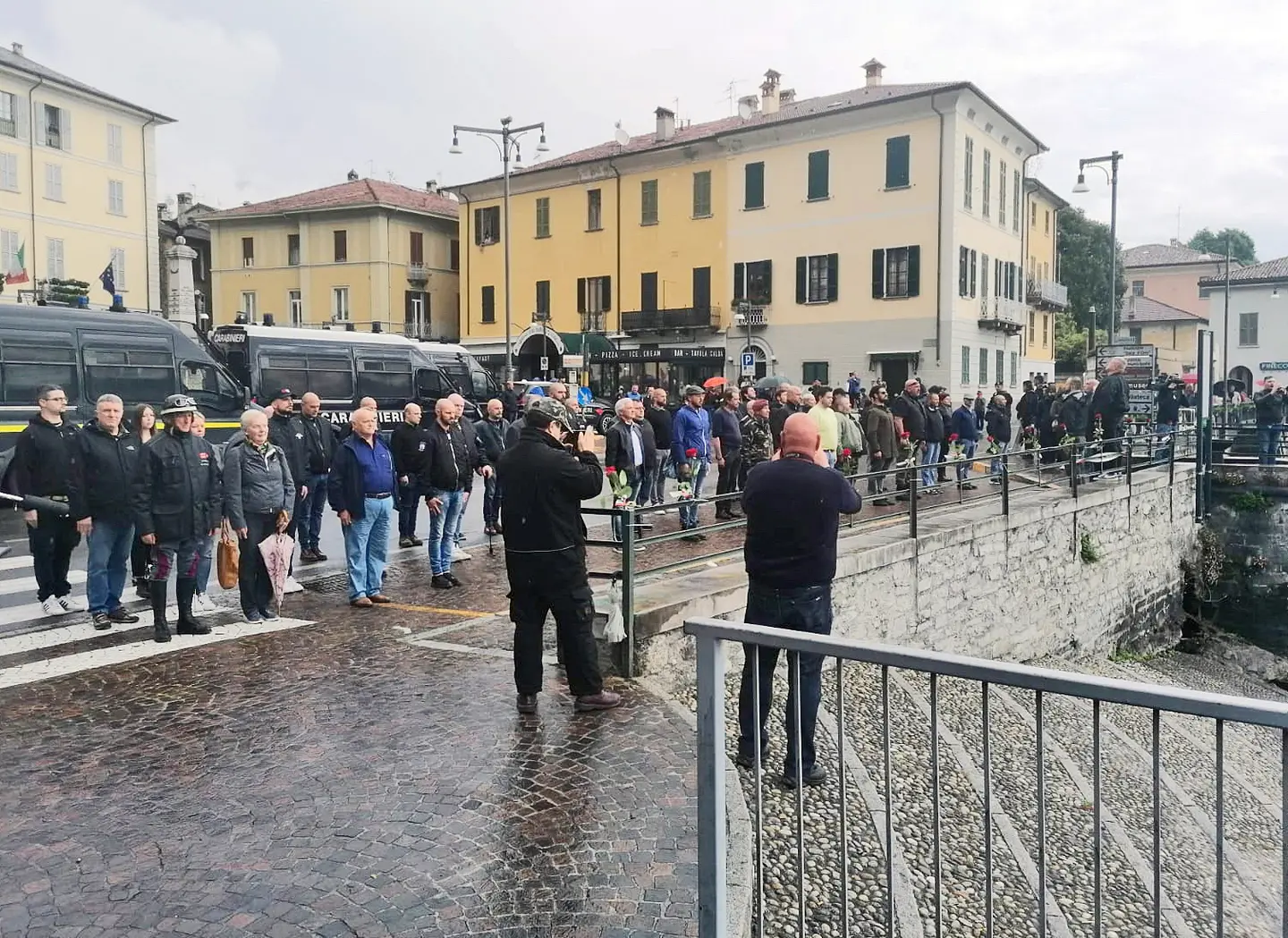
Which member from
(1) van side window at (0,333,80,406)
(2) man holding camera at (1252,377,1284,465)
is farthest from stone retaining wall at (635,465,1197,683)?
(1) van side window at (0,333,80,406)

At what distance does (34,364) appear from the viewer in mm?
15258

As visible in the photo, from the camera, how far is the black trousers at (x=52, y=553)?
332 inches

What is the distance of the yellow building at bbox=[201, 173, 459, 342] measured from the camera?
48.3 metres

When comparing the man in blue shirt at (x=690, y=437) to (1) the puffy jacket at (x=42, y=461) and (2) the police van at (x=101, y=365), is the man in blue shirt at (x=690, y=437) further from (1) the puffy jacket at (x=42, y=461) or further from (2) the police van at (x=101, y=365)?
(2) the police van at (x=101, y=365)

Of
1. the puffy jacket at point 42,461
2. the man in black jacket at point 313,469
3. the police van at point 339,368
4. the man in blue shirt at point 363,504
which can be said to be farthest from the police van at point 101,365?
the man in blue shirt at point 363,504

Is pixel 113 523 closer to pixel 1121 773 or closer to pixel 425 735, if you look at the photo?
pixel 425 735

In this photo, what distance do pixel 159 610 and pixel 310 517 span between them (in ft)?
11.8

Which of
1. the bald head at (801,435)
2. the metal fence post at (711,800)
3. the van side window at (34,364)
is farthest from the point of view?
the van side window at (34,364)

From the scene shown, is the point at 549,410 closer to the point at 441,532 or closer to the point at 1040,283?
the point at 441,532

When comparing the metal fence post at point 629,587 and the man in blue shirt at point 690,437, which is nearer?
the metal fence post at point 629,587

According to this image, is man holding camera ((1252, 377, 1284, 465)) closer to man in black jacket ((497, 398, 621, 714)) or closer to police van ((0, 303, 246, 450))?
man in black jacket ((497, 398, 621, 714))

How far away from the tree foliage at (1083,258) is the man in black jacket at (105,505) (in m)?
55.5

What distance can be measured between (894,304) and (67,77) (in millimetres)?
32998

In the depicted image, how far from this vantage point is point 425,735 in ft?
18.4
